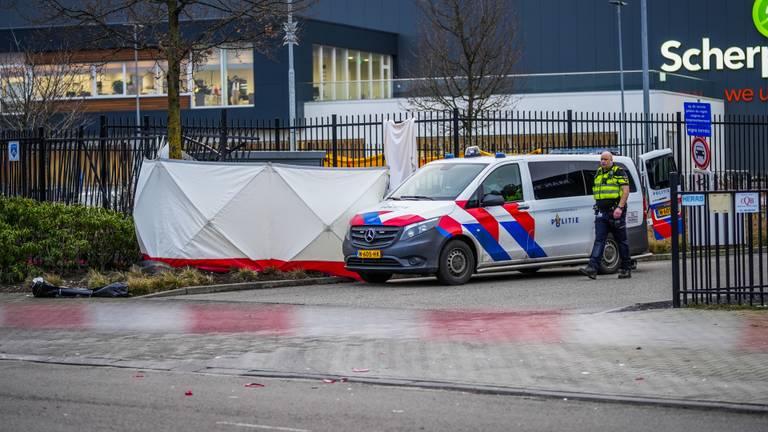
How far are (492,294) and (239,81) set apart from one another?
41.2 metres

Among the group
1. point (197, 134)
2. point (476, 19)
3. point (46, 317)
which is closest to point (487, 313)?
point (46, 317)

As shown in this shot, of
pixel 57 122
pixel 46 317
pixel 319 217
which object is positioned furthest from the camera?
pixel 57 122

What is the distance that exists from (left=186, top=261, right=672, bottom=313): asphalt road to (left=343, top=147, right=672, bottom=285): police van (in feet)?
1.07

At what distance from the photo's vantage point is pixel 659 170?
23.1 metres

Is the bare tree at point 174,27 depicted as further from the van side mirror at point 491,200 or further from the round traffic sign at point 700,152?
the round traffic sign at point 700,152

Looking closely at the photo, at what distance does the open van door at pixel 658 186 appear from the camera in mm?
22766

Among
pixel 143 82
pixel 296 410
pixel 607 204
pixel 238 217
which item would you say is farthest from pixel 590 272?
pixel 143 82

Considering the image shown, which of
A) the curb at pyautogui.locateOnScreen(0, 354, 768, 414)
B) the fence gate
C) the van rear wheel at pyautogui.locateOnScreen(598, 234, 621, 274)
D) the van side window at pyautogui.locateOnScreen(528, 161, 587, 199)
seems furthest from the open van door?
the curb at pyautogui.locateOnScreen(0, 354, 768, 414)

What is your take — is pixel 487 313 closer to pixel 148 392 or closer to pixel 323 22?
pixel 148 392

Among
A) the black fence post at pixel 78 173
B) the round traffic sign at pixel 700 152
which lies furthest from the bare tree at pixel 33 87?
the round traffic sign at pixel 700 152

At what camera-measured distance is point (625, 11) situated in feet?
182

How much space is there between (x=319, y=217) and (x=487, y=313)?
16.8ft

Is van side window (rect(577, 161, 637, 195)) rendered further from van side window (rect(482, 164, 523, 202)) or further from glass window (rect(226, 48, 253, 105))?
glass window (rect(226, 48, 253, 105))

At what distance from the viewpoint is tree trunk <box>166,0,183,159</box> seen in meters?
19.8
